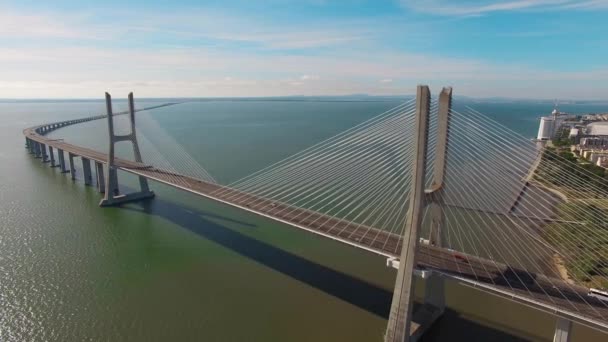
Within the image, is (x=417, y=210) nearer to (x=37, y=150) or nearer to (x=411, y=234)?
(x=411, y=234)

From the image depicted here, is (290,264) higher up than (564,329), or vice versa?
(564,329)

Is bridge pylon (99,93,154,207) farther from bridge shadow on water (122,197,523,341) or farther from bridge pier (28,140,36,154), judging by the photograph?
bridge pier (28,140,36,154)

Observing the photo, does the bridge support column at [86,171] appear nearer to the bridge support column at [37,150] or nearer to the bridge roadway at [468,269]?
the bridge support column at [37,150]

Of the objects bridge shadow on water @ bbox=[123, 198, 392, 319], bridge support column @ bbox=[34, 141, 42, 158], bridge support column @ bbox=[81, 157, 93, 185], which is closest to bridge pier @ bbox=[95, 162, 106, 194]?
bridge support column @ bbox=[81, 157, 93, 185]

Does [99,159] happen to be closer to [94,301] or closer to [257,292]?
[94,301]

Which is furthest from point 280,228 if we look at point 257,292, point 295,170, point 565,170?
point 565,170

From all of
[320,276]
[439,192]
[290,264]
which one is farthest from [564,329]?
[290,264]
